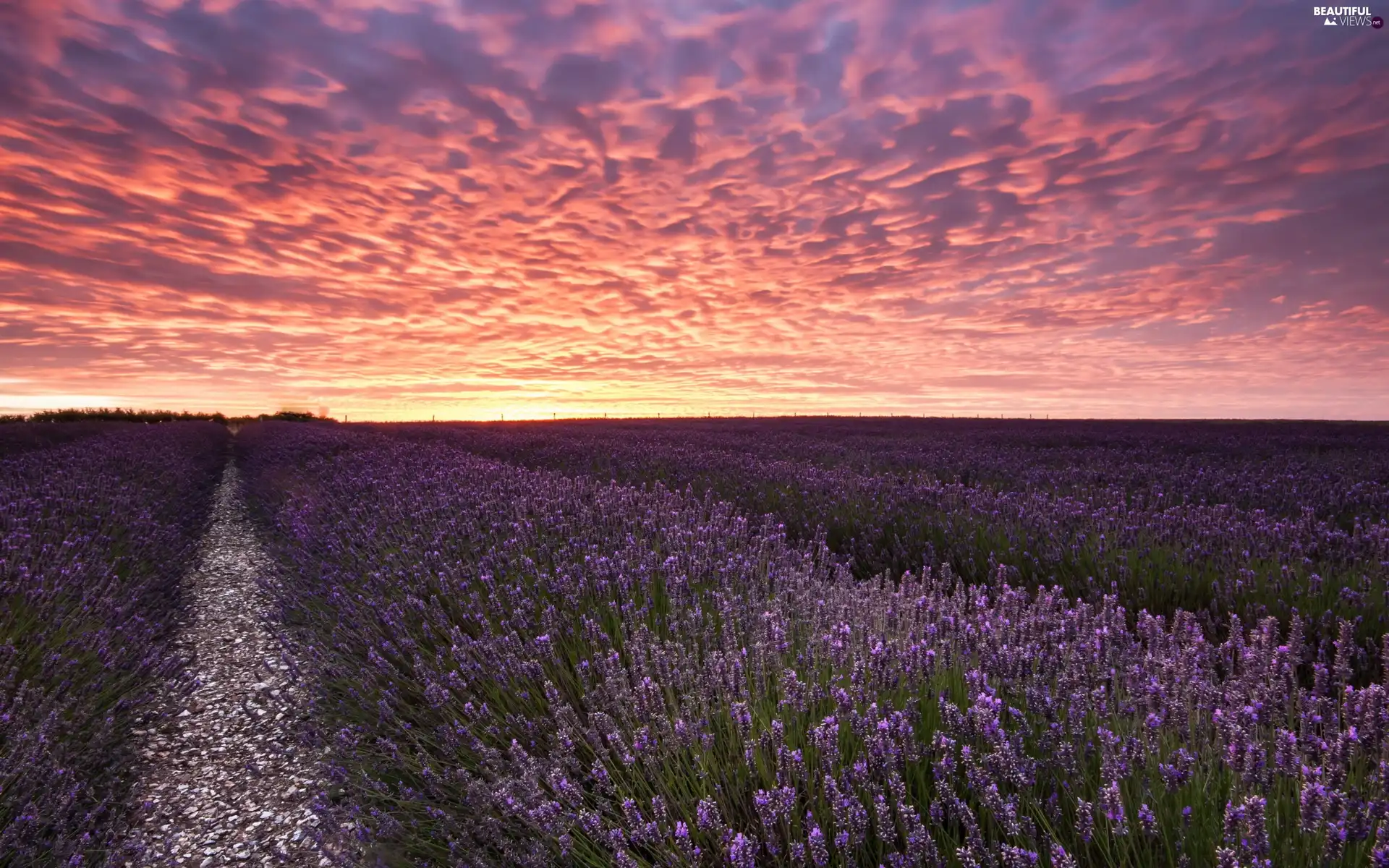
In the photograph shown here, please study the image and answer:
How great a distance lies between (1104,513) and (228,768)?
21.1 feet

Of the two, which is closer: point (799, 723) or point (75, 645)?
point (799, 723)

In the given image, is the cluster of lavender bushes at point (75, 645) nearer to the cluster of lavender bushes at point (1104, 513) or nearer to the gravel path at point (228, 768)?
the gravel path at point (228, 768)

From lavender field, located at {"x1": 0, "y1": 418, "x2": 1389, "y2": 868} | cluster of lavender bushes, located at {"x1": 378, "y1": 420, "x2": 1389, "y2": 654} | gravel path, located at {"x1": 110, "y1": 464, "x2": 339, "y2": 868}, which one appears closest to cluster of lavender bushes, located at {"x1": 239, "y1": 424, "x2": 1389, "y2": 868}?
lavender field, located at {"x1": 0, "y1": 418, "x2": 1389, "y2": 868}

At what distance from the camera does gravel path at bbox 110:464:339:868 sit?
2631mm

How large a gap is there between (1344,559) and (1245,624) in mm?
1292

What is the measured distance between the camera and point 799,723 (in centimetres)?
191

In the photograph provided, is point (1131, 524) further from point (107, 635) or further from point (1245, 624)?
point (107, 635)

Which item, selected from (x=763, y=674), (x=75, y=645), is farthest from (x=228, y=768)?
(x=763, y=674)

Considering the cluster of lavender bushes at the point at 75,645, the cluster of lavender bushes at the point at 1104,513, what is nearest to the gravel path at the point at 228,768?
the cluster of lavender bushes at the point at 75,645

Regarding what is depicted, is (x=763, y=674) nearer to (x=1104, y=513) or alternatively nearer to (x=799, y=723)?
(x=799, y=723)

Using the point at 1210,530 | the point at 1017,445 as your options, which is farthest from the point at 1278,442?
the point at 1210,530

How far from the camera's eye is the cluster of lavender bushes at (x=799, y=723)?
146 cm

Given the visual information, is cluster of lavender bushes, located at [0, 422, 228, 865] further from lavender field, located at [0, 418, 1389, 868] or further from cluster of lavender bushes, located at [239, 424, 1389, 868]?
cluster of lavender bushes, located at [239, 424, 1389, 868]

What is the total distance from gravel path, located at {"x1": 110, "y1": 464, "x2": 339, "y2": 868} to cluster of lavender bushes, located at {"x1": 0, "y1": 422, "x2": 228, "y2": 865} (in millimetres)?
155
